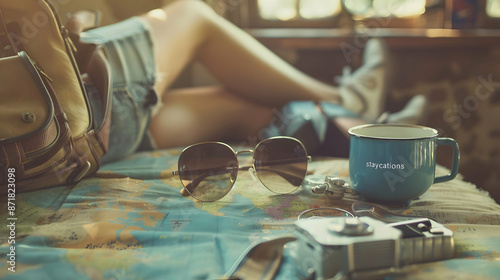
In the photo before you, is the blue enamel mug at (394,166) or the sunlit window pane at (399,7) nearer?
the blue enamel mug at (394,166)

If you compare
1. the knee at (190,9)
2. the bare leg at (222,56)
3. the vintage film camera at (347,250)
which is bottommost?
the vintage film camera at (347,250)

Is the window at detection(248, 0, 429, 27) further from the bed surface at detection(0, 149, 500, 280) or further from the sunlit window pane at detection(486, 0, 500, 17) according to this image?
the bed surface at detection(0, 149, 500, 280)

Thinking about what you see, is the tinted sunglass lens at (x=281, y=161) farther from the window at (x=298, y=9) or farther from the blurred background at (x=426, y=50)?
the window at (x=298, y=9)

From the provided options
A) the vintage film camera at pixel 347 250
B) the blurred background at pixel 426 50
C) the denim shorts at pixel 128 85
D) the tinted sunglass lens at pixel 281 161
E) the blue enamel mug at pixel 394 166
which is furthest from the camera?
the blurred background at pixel 426 50

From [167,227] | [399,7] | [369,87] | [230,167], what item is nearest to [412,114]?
[369,87]

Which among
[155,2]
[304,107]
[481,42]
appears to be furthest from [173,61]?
[481,42]

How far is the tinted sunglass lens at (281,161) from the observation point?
66 cm

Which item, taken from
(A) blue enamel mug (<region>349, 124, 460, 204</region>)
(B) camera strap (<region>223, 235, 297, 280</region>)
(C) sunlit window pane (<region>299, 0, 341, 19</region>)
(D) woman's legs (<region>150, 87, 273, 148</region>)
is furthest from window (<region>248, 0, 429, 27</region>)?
(B) camera strap (<region>223, 235, 297, 280</region>)

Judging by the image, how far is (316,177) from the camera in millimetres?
652

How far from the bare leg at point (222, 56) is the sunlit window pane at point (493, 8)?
94 centimetres

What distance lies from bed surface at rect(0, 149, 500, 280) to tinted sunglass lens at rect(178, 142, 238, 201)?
0.07 feet

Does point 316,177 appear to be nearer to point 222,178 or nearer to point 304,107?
point 222,178

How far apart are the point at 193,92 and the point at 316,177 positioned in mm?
526

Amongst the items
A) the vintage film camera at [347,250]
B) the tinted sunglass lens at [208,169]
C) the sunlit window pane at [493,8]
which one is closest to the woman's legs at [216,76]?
the tinted sunglass lens at [208,169]
